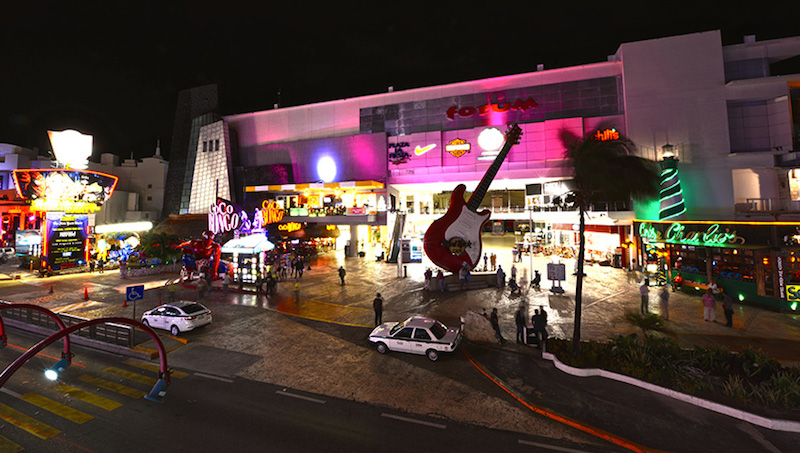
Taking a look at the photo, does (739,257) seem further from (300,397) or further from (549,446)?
(300,397)

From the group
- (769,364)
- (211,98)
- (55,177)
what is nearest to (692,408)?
→ (769,364)

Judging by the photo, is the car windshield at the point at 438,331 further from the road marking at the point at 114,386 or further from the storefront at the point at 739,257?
the storefront at the point at 739,257

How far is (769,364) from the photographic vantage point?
9.64 m

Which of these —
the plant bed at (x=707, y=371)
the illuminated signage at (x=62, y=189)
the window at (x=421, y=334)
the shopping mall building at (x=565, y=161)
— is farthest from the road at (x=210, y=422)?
the illuminated signage at (x=62, y=189)

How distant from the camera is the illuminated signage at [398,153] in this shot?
3797 cm

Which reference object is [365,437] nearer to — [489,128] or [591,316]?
[591,316]

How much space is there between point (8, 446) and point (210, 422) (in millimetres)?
4168

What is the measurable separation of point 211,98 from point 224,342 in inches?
1734

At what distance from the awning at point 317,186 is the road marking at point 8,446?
106 ft

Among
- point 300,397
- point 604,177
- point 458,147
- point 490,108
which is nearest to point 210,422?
point 300,397

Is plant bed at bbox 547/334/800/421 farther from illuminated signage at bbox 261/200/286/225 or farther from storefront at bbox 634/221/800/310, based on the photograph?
illuminated signage at bbox 261/200/286/225

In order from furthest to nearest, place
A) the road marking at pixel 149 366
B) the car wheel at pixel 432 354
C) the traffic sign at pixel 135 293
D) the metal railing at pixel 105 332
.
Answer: the traffic sign at pixel 135 293 < the metal railing at pixel 105 332 < the car wheel at pixel 432 354 < the road marking at pixel 149 366

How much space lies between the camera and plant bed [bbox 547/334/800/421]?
27.4ft

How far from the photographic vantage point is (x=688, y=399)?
8.89 m
